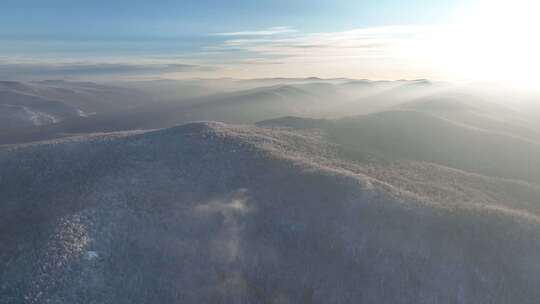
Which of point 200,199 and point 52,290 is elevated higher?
point 200,199

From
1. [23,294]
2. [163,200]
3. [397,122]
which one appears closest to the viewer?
[23,294]

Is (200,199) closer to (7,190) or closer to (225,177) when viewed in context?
(225,177)

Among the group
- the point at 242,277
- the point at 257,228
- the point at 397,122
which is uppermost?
the point at 397,122

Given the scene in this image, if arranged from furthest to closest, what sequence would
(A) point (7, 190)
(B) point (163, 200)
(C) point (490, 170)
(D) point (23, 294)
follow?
(C) point (490, 170), (A) point (7, 190), (B) point (163, 200), (D) point (23, 294)

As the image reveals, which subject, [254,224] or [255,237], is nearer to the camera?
[255,237]

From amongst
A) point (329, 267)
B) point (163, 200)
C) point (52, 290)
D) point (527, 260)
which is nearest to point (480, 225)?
point (527, 260)

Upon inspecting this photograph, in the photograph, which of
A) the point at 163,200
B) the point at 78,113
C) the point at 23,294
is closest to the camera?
the point at 23,294

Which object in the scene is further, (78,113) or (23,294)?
(78,113)

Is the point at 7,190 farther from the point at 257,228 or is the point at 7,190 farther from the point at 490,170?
the point at 490,170

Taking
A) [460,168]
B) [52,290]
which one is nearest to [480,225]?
[460,168]
